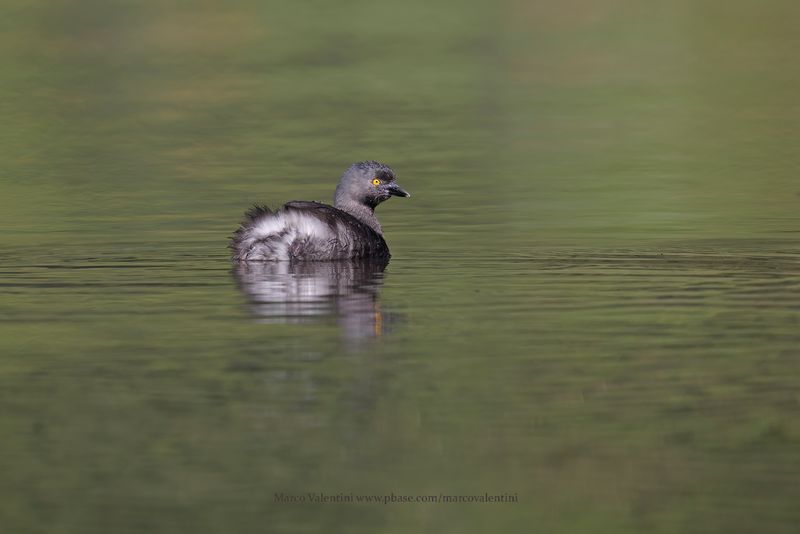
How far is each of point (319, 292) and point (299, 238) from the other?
5.14ft

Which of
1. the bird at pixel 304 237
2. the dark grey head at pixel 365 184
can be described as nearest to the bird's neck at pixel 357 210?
the dark grey head at pixel 365 184

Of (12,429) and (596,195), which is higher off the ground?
(596,195)

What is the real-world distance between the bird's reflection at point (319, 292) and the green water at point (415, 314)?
0.05m

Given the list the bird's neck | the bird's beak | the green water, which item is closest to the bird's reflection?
the green water

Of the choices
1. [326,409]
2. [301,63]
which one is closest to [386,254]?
[326,409]

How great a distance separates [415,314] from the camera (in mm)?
10438

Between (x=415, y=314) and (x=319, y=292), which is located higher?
(x=319, y=292)

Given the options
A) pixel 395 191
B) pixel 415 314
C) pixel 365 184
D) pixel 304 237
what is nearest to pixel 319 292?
pixel 415 314

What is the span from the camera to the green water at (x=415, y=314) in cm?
693

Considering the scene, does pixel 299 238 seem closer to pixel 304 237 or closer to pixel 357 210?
pixel 304 237

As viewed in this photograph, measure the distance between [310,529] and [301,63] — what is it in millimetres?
23672

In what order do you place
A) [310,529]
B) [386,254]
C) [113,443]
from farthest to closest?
1. [386,254]
2. [113,443]
3. [310,529]

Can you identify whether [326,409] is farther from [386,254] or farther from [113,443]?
[386,254]

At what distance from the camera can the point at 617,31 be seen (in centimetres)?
3381
